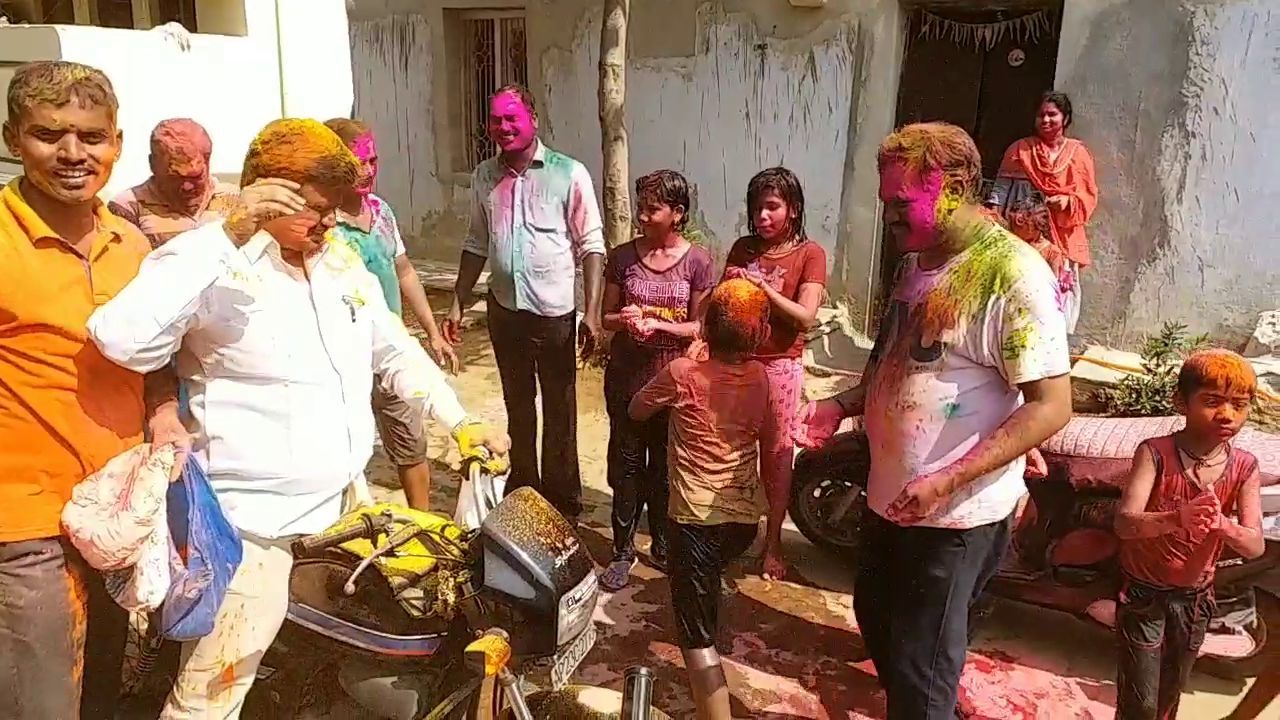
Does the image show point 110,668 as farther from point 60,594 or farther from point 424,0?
point 424,0

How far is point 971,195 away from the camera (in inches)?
96.0

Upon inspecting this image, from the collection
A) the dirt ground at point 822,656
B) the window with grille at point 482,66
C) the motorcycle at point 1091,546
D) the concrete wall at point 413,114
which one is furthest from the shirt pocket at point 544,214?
the concrete wall at point 413,114

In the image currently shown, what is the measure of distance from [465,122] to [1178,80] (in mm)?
6477

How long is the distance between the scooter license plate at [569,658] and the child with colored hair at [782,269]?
1.56 m

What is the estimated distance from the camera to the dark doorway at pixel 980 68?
6.96m

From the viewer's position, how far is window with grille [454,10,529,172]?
953cm

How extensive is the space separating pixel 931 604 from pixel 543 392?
2.64 m

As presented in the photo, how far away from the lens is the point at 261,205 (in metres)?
2.18

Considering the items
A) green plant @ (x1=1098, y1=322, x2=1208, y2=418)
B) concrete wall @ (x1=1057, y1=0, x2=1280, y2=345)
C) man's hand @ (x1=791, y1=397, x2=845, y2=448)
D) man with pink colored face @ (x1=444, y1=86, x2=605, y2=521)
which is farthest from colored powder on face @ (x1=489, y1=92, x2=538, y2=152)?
concrete wall @ (x1=1057, y1=0, x2=1280, y2=345)

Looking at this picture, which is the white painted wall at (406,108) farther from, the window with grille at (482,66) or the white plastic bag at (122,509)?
the white plastic bag at (122,509)

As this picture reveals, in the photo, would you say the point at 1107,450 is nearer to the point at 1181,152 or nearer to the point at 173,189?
the point at 1181,152

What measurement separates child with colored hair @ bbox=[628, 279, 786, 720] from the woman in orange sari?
3.54m

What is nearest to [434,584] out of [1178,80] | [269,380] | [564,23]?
[269,380]

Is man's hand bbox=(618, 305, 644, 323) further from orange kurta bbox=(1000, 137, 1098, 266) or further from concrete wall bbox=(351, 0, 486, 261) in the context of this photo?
concrete wall bbox=(351, 0, 486, 261)
